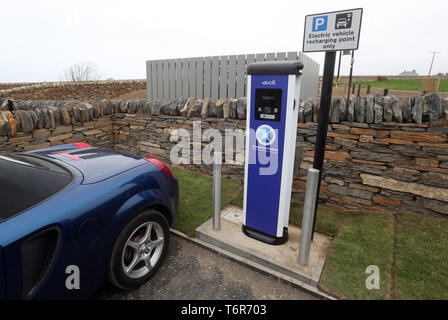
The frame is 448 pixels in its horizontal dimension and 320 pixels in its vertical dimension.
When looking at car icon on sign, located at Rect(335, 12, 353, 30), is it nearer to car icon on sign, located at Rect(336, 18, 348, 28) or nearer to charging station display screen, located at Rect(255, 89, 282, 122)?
car icon on sign, located at Rect(336, 18, 348, 28)

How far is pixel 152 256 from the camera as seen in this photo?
2.71 meters

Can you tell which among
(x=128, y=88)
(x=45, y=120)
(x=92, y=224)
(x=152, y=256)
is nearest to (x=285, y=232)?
(x=152, y=256)

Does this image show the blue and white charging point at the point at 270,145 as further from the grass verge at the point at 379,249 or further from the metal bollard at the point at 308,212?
the grass verge at the point at 379,249

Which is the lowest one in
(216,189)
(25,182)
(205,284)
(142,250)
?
(205,284)

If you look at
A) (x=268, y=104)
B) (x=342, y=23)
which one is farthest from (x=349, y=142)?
(x=342, y=23)

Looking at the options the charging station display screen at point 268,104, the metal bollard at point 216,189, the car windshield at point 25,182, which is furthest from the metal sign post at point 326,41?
the car windshield at point 25,182

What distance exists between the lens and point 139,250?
2.50 meters

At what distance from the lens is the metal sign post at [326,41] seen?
252cm

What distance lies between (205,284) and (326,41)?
2824 millimetres

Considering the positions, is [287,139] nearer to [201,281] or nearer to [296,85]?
[296,85]

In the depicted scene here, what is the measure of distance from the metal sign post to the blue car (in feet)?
5.10

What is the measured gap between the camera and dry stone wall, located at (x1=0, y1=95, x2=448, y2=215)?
11.0 feet

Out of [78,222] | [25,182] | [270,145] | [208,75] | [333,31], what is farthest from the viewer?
[208,75]

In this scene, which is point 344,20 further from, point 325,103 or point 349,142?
point 349,142
